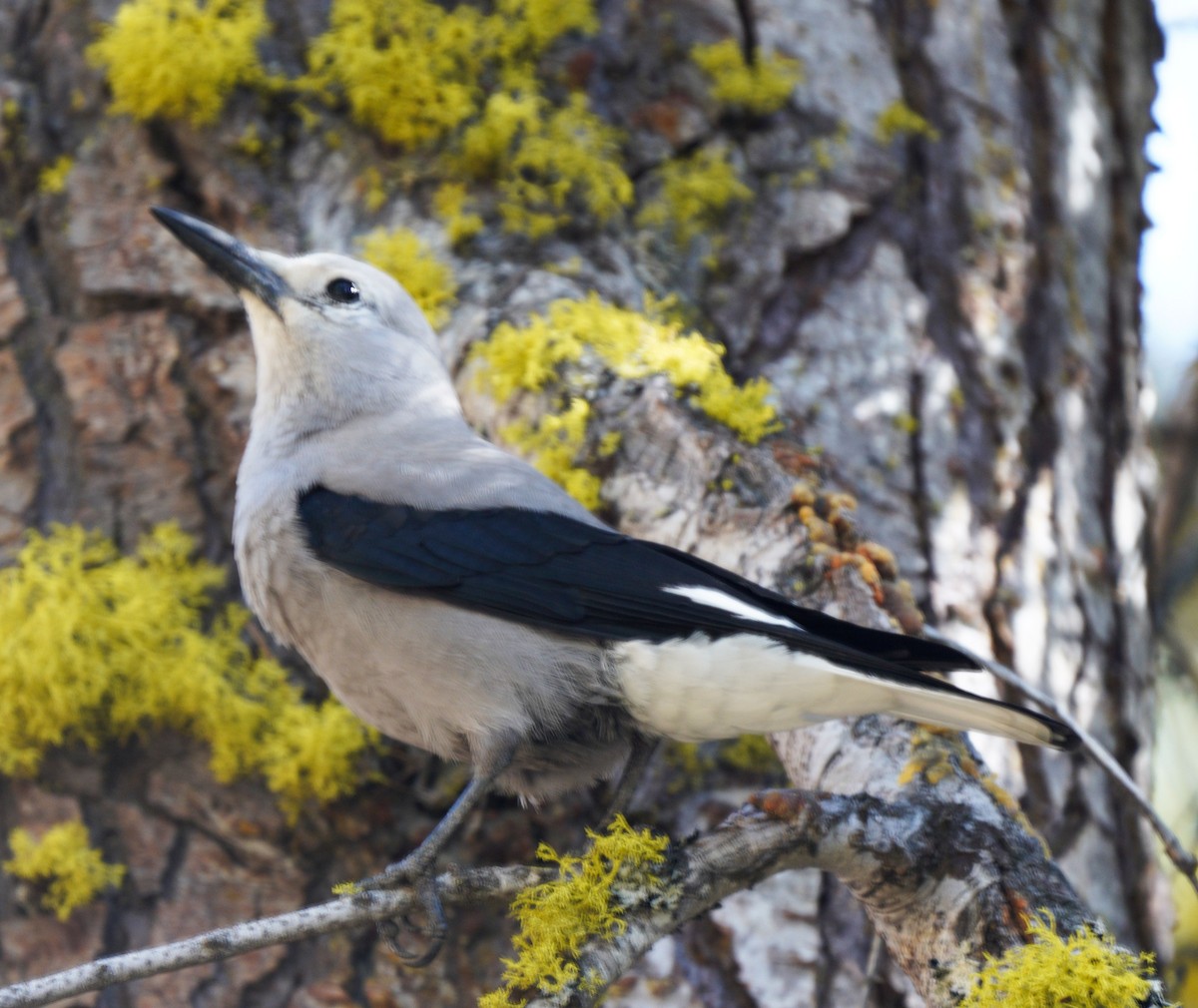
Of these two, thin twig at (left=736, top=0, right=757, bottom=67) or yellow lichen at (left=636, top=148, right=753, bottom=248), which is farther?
thin twig at (left=736, top=0, right=757, bottom=67)

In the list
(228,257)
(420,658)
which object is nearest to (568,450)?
(420,658)

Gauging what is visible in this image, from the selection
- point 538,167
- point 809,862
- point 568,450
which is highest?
point 538,167

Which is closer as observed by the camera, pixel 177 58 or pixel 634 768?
pixel 634 768

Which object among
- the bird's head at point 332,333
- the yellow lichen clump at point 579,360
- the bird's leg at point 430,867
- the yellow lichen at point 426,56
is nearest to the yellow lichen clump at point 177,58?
the yellow lichen at point 426,56

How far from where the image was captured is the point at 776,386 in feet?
10.0

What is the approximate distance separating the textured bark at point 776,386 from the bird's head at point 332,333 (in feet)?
0.48

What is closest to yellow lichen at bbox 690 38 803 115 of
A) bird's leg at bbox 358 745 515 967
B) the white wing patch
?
the white wing patch

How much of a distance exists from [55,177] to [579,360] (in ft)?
5.09

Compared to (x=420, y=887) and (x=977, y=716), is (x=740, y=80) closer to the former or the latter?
(x=977, y=716)

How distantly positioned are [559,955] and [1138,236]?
308cm

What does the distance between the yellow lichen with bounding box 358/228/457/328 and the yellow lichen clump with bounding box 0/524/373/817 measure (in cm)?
86

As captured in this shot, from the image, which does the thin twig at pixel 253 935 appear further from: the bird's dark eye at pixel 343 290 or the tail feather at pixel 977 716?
the bird's dark eye at pixel 343 290

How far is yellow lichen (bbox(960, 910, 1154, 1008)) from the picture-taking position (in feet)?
5.61

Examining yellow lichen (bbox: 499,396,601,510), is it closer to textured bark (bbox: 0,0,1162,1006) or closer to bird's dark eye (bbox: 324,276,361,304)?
textured bark (bbox: 0,0,1162,1006)
